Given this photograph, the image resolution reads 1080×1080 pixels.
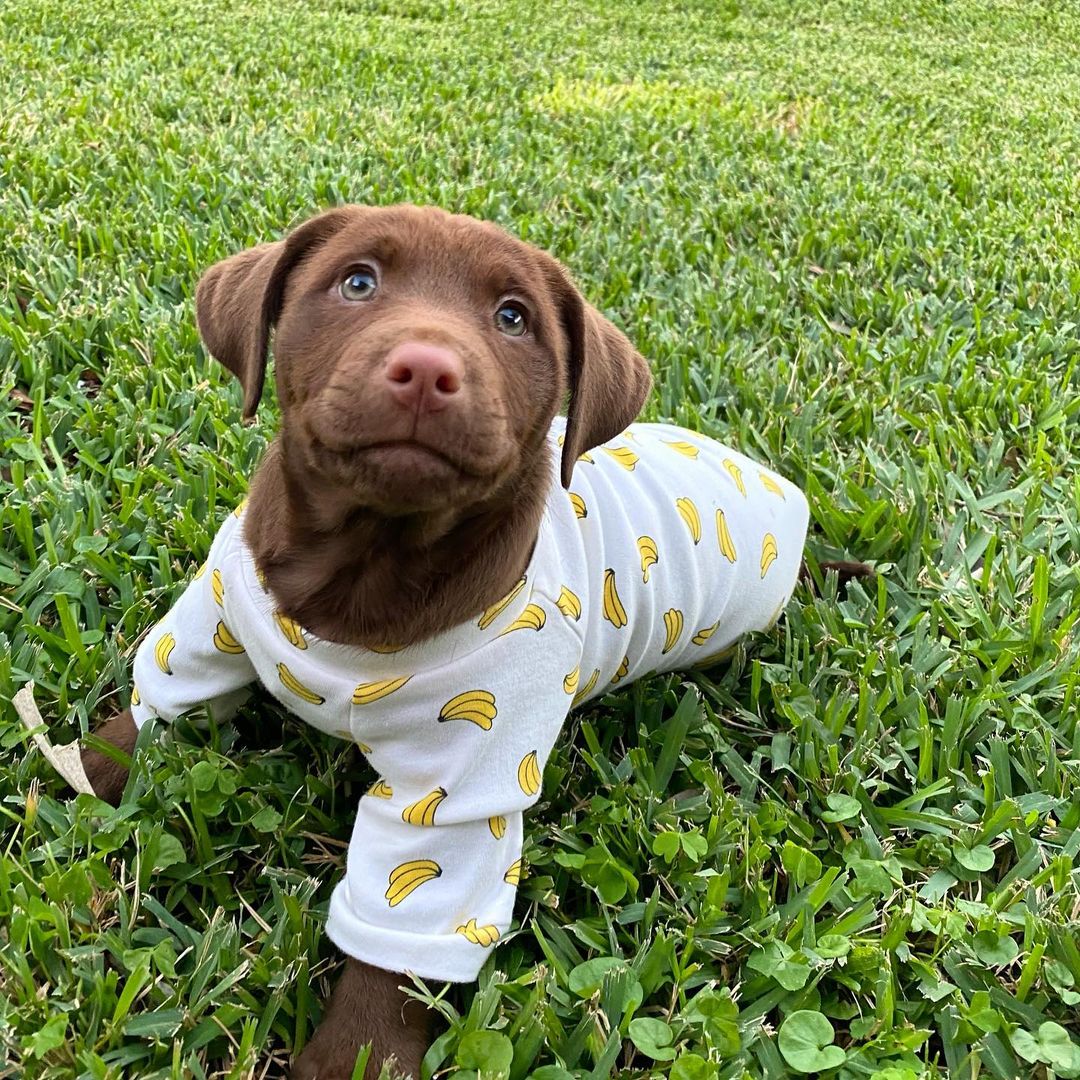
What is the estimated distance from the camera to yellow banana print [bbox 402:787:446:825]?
1893 mm

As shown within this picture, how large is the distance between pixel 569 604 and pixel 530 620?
121 millimetres

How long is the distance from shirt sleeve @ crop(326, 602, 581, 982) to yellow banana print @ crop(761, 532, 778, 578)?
0.97m

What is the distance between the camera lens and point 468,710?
193 centimetres

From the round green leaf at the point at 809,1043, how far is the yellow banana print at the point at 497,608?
0.99 m

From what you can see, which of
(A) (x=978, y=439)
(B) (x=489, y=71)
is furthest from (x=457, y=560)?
(B) (x=489, y=71)

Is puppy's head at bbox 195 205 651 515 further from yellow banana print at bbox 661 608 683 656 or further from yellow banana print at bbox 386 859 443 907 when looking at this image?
yellow banana print at bbox 386 859 443 907

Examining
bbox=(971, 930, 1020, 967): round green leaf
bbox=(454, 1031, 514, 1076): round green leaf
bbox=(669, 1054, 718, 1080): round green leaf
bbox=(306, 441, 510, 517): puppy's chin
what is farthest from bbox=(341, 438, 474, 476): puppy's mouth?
bbox=(971, 930, 1020, 967): round green leaf

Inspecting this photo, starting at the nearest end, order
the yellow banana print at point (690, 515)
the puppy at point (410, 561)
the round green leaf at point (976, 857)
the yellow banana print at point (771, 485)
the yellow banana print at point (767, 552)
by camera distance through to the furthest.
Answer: the puppy at point (410, 561), the round green leaf at point (976, 857), the yellow banana print at point (690, 515), the yellow banana print at point (767, 552), the yellow banana print at point (771, 485)

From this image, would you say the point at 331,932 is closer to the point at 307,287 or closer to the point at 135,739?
the point at 135,739

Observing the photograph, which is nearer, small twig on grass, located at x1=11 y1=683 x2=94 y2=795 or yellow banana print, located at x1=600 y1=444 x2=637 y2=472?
small twig on grass, located at x1=11 y1=683 x2=94 y2=795

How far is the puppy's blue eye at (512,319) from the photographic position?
2.05m

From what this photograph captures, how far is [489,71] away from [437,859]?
7.68 meters

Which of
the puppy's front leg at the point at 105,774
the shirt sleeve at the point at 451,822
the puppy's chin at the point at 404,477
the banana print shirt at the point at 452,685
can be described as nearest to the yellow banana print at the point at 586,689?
the banana print shirt at the point at 452,685

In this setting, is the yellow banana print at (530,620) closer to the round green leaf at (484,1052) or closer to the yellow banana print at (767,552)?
the round green leaf at (484,1052)
